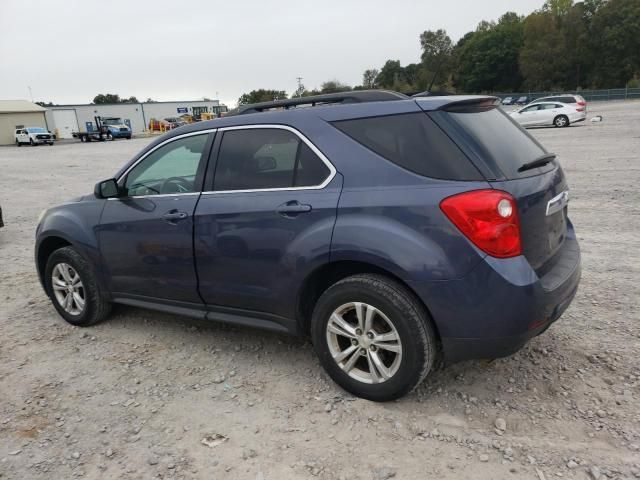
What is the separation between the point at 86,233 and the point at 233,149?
5.44 feet

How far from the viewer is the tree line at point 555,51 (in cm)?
7831

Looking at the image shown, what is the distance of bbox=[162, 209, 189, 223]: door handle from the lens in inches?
150

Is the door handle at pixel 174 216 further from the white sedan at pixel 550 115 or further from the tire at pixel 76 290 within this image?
the white sedan at pixel 550 115

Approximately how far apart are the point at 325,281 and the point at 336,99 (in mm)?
1230

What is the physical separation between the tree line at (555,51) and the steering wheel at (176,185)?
210ft

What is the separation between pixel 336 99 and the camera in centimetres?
354

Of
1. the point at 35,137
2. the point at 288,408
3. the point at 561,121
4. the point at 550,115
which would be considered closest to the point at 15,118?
the point at 35,137

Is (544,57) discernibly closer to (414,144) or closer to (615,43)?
(615,43)

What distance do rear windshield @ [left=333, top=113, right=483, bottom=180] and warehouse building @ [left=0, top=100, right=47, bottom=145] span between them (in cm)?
5974

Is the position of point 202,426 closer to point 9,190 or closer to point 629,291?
point 629,291

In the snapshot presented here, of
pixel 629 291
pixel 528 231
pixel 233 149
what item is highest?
pixel 233 149

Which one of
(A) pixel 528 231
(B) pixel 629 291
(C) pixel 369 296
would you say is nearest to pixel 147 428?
(C) pixel 369 296

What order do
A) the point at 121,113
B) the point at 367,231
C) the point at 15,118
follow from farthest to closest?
the point at 121,113 → the point at 15,118 → the point at 367,231

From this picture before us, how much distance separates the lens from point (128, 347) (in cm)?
427
